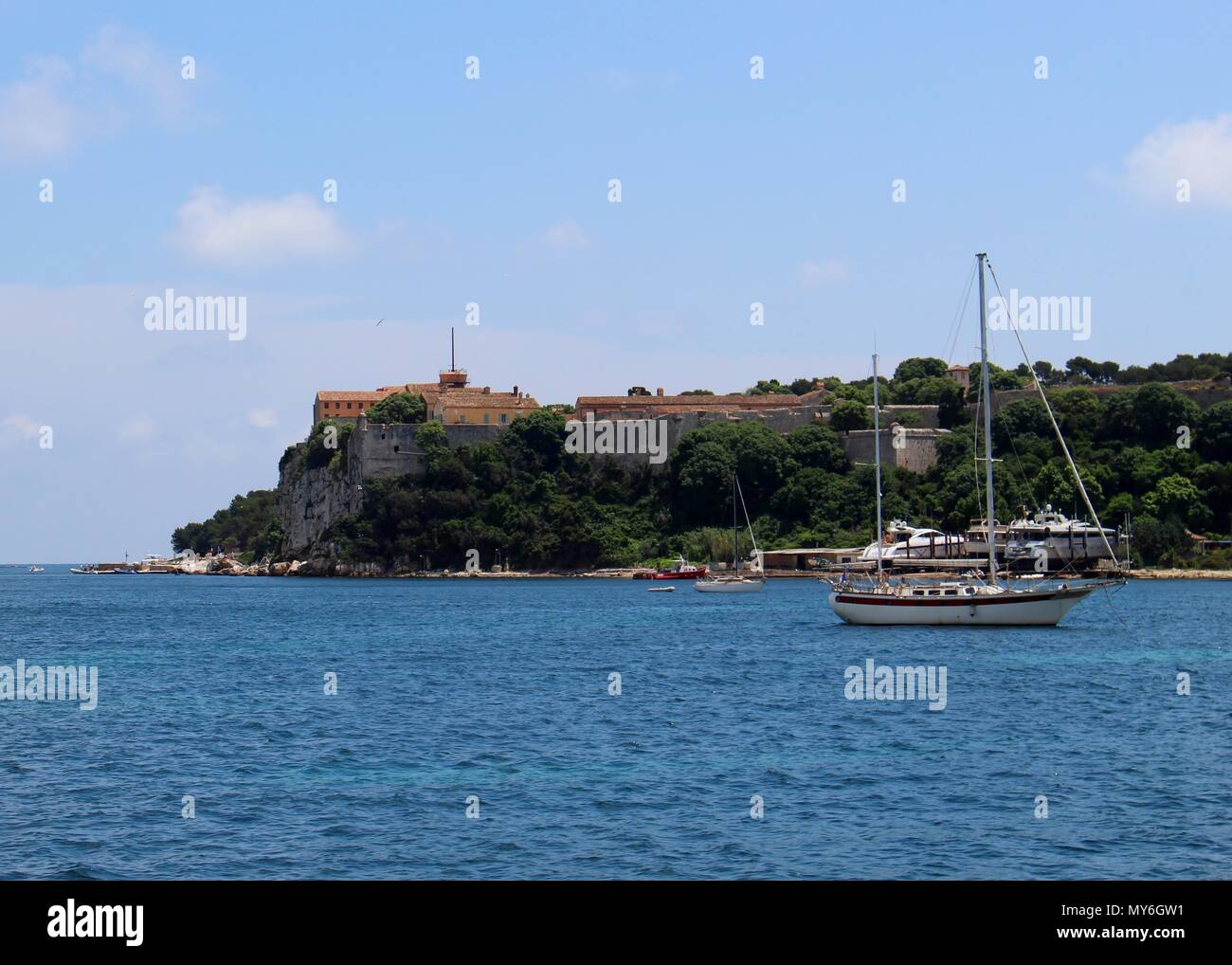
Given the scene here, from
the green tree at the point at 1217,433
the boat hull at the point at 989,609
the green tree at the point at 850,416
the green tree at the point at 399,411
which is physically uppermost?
the green tree at the point at 399,411

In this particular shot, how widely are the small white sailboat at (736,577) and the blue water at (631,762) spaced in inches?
1266

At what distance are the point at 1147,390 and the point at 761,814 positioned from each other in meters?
79.3

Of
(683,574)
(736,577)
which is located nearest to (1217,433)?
(736,577)

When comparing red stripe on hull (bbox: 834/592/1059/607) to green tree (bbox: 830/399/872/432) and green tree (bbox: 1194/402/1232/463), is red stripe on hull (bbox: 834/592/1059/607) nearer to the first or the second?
green tree (bbox: 1194/402/1232/463)

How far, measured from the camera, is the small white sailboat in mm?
70188

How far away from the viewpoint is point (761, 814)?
14.1 meters

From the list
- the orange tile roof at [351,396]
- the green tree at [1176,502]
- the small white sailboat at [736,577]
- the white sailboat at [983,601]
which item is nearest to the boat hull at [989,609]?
the white sailboat at [983,601]

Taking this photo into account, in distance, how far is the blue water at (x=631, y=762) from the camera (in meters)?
12.5

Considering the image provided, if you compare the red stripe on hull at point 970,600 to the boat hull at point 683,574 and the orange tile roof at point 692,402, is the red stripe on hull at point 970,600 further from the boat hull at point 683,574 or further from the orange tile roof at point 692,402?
the orange tile roof at point 692,402

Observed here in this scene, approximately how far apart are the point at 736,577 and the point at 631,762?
202 ft

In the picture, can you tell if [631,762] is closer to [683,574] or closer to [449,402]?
[683,574]

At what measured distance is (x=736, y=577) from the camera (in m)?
78.6
